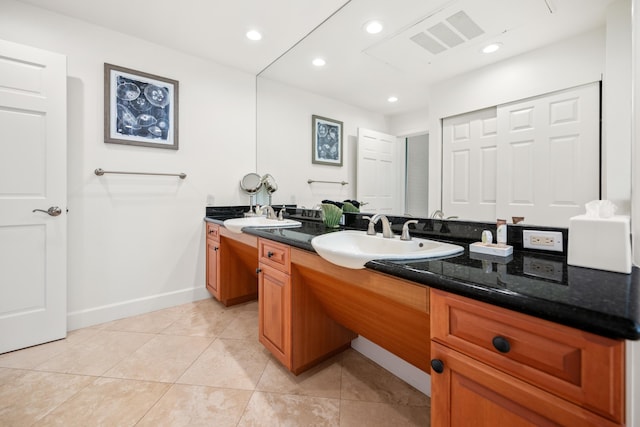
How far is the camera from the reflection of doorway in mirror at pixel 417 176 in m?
1.46

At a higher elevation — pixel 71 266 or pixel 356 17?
pixel 356 17

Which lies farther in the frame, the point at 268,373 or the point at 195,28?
the point at 195,28

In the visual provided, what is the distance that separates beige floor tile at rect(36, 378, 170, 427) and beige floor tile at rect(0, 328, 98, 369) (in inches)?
21.6

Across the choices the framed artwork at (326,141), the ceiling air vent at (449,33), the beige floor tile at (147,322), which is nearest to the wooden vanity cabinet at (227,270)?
the beige floor tile at (147,322)

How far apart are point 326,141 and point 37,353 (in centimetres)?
246

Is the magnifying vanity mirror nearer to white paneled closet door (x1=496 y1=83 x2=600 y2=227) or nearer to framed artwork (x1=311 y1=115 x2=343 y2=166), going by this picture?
framed artwork (x1=311 y1=115 x2=343 y2=166)

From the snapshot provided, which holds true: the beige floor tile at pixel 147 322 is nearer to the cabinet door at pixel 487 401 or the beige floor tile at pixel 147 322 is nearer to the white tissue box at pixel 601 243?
the cabinet door at pixel 487 401

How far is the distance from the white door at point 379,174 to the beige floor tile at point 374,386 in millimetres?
938

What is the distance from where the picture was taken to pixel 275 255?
1.55 meters

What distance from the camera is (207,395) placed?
1.39 metres

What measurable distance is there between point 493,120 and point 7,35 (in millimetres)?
3034

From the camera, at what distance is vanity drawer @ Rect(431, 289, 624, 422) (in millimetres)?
504

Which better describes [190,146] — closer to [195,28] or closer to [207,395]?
[195,28]

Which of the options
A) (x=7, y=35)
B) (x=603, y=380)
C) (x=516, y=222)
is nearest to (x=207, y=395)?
(x=603, y=380)
